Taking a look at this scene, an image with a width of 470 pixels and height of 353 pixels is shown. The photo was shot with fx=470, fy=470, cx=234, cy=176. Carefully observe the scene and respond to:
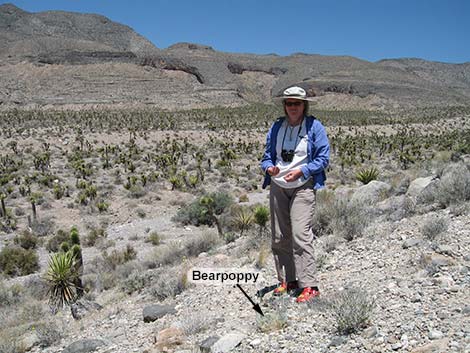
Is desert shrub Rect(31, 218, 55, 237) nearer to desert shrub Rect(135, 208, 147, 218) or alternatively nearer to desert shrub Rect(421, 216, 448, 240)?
desert shrub Rect(135, 208, 147, 218)

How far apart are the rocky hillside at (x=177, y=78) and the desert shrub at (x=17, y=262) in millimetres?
50466

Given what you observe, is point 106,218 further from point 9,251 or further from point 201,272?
point 201,272

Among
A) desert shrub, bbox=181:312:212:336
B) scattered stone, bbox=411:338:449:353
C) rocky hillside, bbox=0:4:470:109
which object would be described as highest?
rocky hillside, bbox=0:4:470:109

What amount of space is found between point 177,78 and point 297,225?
286 ft

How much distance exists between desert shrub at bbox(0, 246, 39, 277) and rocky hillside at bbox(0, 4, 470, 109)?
5047cm

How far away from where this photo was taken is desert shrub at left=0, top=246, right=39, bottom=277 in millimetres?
12875

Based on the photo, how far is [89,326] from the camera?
6.66m

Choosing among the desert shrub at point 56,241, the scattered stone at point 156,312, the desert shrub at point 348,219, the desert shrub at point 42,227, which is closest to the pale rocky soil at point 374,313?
the scattered stone at point 156,312

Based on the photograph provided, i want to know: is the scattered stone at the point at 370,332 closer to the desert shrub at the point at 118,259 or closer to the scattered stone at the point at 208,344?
the scattered stone at the point at 208,344

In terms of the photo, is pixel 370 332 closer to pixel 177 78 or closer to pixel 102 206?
pixel 102 206

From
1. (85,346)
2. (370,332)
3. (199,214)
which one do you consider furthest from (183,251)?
(370,332)

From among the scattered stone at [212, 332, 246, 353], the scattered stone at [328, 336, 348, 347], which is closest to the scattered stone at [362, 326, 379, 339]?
the scattered stone at [328, 336, 348, 347]

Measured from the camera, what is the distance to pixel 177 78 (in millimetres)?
89062

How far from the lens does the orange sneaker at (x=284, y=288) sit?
5172 millimetres
